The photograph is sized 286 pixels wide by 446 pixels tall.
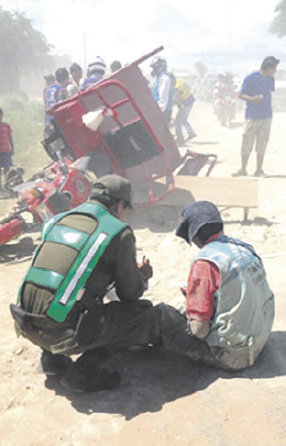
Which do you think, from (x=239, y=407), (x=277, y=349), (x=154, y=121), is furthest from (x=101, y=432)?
(x=154, y=121)

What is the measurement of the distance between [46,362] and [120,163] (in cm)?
356

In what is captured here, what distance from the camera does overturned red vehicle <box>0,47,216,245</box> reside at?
507cm

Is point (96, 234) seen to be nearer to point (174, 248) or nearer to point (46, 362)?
point (46, 362)

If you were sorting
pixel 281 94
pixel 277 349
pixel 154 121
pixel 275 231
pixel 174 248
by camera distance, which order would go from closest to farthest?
pixel 277 349 < pixel 174 248 < pixel 275 231 < pixel 154 121 < pixel 281 94

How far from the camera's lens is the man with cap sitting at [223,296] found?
2.37 meters

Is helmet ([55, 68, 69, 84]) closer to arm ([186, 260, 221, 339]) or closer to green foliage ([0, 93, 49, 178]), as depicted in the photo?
green foliage ([0, 93, 49, 178])

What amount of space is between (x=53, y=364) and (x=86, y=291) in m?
0.67

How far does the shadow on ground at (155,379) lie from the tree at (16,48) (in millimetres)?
43458

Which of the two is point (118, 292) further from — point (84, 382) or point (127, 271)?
point (84, 382)

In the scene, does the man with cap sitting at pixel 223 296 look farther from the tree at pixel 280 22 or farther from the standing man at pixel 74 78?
the tree at pixel 280 22

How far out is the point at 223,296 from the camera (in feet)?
7.80

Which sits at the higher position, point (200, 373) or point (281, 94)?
point (200, 373)

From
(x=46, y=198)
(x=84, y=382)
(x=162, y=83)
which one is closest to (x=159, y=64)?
(x=162, y=83)

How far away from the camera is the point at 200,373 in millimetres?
2709
